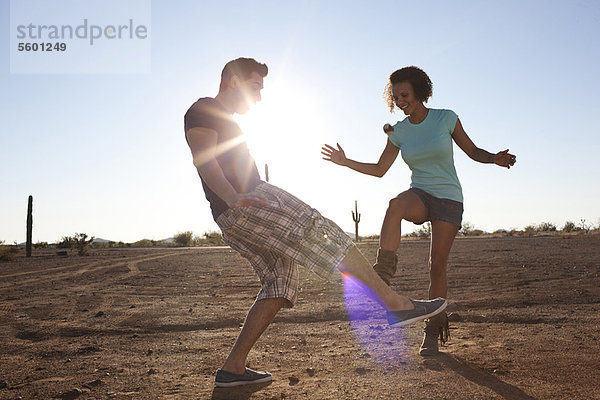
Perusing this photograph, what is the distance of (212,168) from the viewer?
8.73ft

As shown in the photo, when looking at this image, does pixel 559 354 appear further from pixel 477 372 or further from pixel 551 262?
pixel 551 262

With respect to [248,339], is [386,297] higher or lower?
higher

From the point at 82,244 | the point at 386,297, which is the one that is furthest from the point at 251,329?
the point at 82,244

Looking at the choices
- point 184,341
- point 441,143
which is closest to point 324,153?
point 441,143

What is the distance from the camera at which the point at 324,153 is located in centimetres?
384

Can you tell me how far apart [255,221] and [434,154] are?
1.52 m

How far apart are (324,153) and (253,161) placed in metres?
0.98

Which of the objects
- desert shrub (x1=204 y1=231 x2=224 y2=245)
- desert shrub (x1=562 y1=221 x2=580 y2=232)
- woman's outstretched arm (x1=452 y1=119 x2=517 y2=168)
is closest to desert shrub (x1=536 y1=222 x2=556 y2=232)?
desert shrub (x1=562 y1=221 x2=580 y2=232)

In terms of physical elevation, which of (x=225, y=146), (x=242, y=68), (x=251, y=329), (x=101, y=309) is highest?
(x=242, y=68)

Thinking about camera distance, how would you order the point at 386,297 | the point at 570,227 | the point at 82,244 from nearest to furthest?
1. the point at 386,297
2. the point at 82,244
3. the point at 570,227

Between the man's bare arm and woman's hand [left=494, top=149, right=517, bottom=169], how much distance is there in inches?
76.1

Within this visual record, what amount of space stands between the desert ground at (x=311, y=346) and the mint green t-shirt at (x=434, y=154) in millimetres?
1159

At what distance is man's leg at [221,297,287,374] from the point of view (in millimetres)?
3029

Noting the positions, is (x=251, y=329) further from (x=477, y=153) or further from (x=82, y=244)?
(x=82, y=244)
